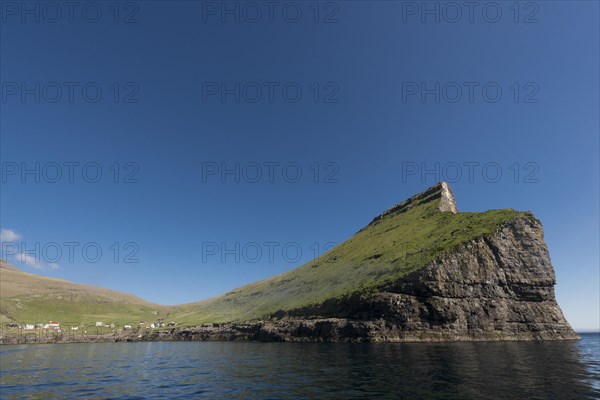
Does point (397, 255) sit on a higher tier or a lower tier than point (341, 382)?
higher

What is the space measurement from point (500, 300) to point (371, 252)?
7908 cm

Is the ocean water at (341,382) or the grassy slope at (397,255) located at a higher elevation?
the grassy slope at (397,255)

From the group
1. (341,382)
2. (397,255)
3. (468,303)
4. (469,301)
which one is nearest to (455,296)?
(468,303)

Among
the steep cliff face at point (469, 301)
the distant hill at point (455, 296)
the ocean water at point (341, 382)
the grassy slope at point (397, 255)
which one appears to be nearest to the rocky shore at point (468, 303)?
the steep cliff face at point (469, 301)

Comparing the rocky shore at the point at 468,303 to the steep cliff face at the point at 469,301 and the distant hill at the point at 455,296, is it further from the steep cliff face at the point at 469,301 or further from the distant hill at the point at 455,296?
the distant hill at the point at 455,296

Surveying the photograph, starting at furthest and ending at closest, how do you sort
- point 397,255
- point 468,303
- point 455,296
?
point 397,255
point 455,296
point 468,303

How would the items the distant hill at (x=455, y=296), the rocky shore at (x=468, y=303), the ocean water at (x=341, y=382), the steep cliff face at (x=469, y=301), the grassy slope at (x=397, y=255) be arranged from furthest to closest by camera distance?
1. the grassy slope at (x=397, y=255)
2. the distant hill at (x=455, y=296)
3. the steep cliff face at (x=469, y=301)
4. the rocky shore at (x=468, y=303)
5. the ocean water at (x=341, y=382)

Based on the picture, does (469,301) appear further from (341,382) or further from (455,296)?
(341,382)

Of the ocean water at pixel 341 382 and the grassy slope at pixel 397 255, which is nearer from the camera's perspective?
the ocean water at pixel 341 382

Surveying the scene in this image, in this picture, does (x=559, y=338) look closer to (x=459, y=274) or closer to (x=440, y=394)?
(x=459, y=274)

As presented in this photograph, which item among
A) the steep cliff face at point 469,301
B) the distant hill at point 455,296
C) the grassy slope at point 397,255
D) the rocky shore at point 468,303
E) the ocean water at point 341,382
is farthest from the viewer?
the grassy slope at point 397,255

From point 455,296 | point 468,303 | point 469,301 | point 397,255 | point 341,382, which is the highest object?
point 397,255

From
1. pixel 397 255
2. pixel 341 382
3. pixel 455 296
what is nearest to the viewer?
pixel 341 382

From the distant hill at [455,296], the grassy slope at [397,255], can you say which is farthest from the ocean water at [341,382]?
the grassy slope at [397,255]
